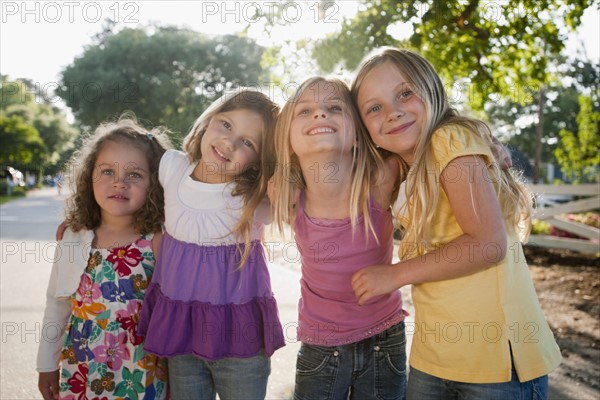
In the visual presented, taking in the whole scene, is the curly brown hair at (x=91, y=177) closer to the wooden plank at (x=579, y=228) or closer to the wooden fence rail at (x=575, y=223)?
the wooden fence rail at (x=575, y=223)

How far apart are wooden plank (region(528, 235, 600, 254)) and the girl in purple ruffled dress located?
6.93 m

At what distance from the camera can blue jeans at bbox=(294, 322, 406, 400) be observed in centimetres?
212

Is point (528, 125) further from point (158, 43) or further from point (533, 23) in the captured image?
point (533, 23)

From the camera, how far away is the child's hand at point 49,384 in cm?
238

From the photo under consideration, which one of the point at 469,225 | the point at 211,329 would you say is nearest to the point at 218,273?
the point at 211,329

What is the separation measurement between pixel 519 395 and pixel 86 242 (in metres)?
1.82

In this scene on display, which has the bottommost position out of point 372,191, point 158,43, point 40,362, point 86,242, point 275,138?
point 40,362

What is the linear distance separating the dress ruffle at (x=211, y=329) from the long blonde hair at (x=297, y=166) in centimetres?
41

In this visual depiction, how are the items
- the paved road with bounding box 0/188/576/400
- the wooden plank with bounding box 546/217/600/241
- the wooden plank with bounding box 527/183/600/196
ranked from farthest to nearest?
the wooden plank with bounding box 527/183/600/196 < the wooden plank with bounding box 546/217/600/241 < the paved road with bounding box 0/188/576/400

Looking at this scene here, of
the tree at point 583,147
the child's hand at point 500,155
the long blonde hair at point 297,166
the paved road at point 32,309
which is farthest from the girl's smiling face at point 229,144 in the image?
the tree at point 583,147

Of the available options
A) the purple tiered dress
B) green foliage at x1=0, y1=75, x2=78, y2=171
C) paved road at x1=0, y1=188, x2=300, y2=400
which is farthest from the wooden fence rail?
green foliage at x1=0, y1=75, x2=78, y2=171

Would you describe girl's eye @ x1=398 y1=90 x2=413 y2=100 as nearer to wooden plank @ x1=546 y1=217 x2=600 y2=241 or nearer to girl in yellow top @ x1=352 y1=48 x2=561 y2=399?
girl in yellow top @ x1=352 y1=48 x2=561 y2=399

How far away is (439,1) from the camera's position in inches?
187

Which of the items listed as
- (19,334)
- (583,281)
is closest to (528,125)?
(583,281)
